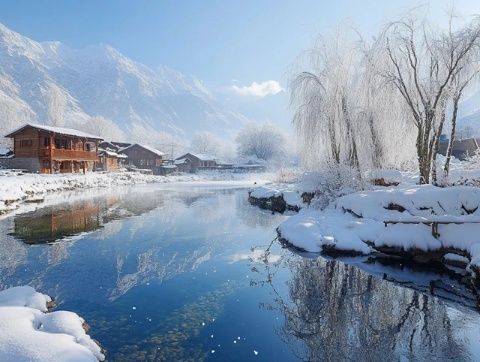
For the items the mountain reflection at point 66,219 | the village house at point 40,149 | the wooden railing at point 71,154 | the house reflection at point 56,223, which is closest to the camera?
the house reflection at point 56,223

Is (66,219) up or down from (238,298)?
up

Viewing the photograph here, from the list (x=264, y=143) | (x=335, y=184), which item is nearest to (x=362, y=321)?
(x=335, y=184)

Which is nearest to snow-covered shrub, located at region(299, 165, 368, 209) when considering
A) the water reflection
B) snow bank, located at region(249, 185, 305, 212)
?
snow bank, located at region(249, 185, 305, 212)

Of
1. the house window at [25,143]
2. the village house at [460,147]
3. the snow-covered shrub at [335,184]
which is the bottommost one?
the snow-covered shrub at [335,184]

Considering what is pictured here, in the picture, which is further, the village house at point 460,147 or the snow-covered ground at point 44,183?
the village house at point 460,147

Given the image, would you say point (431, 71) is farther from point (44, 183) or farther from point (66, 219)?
point (44, 183)

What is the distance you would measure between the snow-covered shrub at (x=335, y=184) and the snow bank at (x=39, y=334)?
1465cm

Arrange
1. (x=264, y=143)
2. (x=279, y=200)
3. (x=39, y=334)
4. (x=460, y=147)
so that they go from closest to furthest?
1. (x=39, y=334)
2. (x=279, y=200)
3. (x=460, y=147)
4. (x=264, y=143)

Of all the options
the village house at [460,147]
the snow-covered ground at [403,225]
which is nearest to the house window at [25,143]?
the snow-covered ground at [403,225]

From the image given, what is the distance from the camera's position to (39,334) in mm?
6258

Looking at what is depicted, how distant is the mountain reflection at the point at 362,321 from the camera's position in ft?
22.0

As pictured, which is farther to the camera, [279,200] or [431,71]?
[279,200]

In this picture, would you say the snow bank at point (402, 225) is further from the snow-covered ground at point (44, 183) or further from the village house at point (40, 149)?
the village house at point (40, 149)

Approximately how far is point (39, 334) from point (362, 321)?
6384 mm
